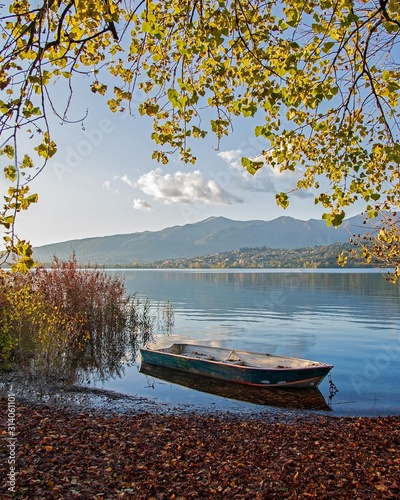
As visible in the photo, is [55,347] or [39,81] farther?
[55,347]

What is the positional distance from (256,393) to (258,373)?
86cm

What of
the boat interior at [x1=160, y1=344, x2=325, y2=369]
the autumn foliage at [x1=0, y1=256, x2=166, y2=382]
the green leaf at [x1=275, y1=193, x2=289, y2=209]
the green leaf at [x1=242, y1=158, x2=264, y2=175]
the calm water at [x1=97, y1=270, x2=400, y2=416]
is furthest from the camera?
the boat interior at [x1=160, y1=344, x2=325, y2=369]

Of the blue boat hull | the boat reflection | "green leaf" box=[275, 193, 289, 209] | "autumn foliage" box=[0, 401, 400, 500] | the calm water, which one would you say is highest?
"green leaf" box=[275, 193, 289, 209]

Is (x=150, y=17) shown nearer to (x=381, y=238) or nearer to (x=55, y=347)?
(x=381, y=238)

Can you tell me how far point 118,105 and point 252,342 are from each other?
26.3 metres

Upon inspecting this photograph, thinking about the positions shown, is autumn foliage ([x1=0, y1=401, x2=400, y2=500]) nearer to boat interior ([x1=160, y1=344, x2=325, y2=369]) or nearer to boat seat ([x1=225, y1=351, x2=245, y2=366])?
boat interior ([x1=160, y1=344, x2=325, y2=369])

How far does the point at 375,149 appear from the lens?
7.46m

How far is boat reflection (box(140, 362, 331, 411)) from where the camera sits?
1638 cm

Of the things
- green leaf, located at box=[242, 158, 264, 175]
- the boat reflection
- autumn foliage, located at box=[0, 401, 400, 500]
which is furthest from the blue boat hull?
green leaf, located at box=[242, 158, 264, 175]

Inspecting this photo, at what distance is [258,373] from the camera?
713 inches

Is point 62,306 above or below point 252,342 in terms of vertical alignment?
above

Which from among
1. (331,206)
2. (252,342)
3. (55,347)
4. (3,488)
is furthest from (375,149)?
(252,342)

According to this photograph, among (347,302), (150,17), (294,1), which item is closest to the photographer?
(150,17)

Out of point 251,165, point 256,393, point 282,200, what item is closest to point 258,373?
point 256,393
